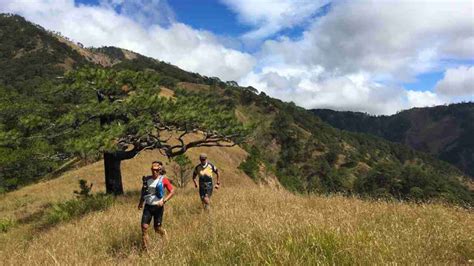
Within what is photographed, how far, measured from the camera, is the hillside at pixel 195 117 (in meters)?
16.3

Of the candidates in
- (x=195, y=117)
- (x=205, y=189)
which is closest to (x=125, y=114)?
(x=195, y=117)

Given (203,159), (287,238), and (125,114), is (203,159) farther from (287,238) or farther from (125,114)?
(287,238)

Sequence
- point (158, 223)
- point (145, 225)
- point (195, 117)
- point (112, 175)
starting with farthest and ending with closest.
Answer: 1. point (112, 175)
2. point (195, 117)
3. point (158, 223)
4. point (145, 225)

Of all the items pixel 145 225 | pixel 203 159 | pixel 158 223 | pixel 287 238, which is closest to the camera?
pixel 287 238

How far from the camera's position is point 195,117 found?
17.9 m

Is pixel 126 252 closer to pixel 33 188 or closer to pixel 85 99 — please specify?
pixel 85 99

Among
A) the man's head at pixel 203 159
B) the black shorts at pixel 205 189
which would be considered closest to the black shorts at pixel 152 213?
the black shorts at pixel 205 189

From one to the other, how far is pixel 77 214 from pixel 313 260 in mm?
11962

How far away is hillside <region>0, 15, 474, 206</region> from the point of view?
643 inches

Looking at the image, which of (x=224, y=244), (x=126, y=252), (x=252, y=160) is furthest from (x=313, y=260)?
(x=252, y=160)

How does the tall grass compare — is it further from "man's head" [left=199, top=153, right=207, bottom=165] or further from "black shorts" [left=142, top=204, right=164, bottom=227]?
"man's head" [left=199, top=153, right=207, bottom=165]

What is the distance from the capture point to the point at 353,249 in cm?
492

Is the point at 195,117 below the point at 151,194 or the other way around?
the other way around

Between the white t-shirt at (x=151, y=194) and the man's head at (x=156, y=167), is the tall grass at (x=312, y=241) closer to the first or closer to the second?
the white t-shirt at (x=151, y=194)
